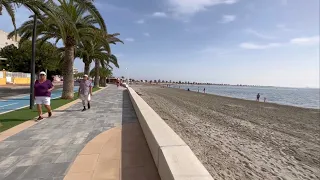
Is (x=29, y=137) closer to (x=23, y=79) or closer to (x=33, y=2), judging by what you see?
(x=33, y=2)

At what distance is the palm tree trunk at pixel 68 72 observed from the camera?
1414 centimetres

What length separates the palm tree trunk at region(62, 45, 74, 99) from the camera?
557 inches

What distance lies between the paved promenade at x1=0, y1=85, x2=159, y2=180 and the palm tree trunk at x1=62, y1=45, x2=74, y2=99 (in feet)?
28.6

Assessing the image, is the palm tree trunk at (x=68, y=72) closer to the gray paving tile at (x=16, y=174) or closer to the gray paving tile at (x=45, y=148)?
the gray paving tile at (x=45, y=148)

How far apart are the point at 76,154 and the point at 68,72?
37.5ft

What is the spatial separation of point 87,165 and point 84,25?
1248cm

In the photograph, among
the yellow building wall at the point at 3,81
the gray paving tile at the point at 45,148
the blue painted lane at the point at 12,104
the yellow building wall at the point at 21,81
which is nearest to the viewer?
the gray paving tile at the point at 45,148

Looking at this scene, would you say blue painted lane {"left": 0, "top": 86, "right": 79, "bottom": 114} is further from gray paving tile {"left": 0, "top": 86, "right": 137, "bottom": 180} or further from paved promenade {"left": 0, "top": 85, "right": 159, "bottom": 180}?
paved promenade {"left": 0, "top": 85, "right": 159, "bottom": 180}

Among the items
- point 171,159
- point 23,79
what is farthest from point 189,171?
point 23,79

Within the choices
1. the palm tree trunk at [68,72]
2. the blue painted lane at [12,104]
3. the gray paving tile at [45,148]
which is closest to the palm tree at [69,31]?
the palm tree trunk at [68,72]

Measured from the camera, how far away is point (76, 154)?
12.8ft

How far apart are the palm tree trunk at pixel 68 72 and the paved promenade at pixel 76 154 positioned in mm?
8718

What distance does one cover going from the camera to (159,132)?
375cm

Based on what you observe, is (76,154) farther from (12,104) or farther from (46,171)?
(12,104)
